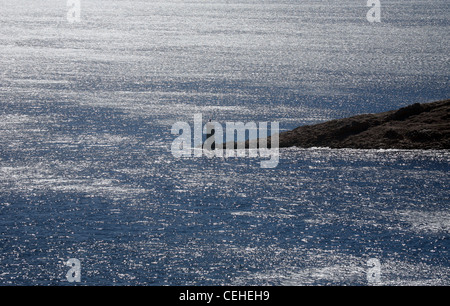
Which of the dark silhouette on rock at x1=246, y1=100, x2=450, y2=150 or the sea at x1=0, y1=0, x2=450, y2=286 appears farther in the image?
A: the dark silhouette on rock at x1=246, y1=100, x2=450, y2=150

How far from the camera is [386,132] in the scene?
232ft

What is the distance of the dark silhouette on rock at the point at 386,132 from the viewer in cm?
6888

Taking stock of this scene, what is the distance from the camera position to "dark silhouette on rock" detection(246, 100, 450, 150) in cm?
6888

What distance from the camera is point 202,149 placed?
239 feet

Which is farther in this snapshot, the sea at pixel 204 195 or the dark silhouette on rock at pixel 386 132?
the dark silhouette on rock at pixel 386 132

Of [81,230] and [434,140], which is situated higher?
[434,140]

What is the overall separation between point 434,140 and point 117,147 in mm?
30770

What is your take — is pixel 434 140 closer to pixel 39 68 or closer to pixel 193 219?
pixel 193 219

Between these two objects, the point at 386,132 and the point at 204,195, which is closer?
the point at 204,195

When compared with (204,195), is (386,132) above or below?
above
